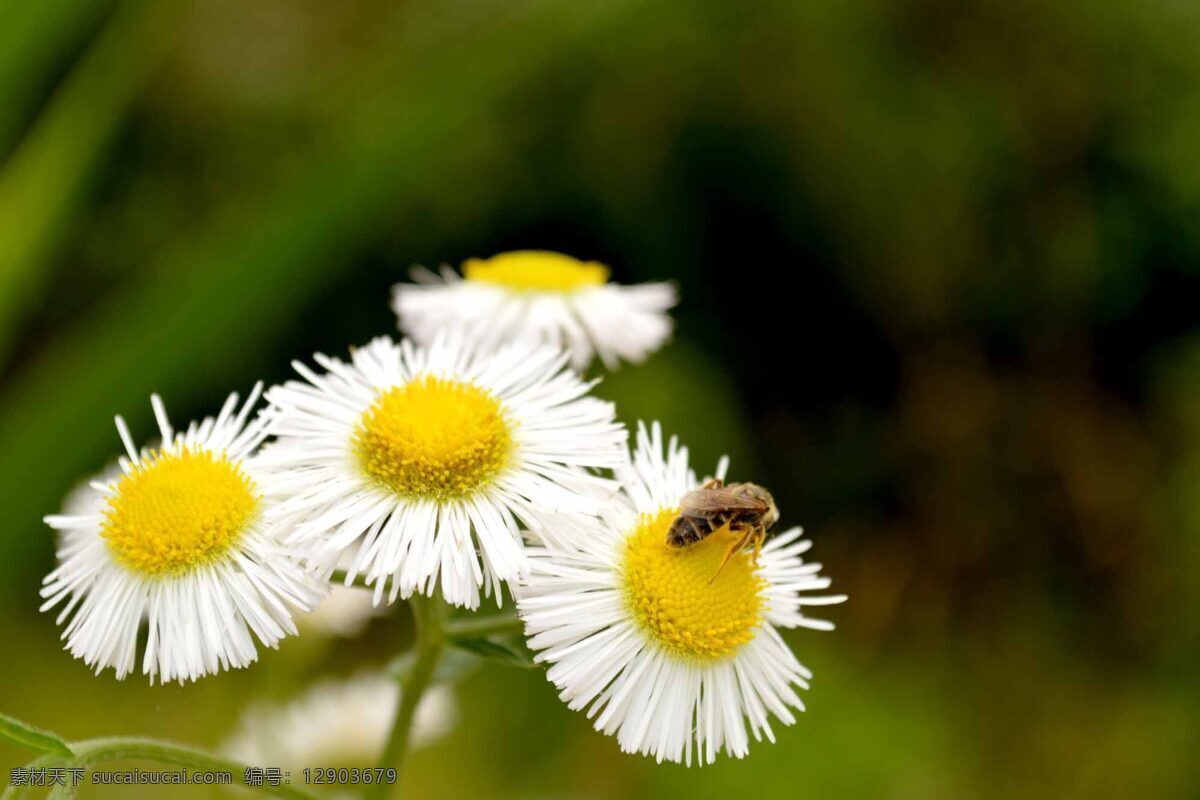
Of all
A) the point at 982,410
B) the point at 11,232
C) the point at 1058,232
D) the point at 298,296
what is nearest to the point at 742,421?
the point at 982,410

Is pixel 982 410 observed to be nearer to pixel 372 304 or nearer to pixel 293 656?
pixel 372 304

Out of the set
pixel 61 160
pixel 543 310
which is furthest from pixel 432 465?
pixel 61 160

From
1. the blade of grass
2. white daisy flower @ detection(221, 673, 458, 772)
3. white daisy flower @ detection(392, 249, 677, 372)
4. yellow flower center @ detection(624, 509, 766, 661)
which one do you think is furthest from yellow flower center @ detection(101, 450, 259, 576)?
the blade of grass

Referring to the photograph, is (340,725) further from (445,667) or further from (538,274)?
(538,274)

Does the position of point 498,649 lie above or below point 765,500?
below

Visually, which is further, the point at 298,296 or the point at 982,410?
the point at 982,410

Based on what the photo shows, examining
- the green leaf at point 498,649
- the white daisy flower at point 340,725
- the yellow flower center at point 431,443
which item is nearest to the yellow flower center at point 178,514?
the yellow flower center at point 431,443

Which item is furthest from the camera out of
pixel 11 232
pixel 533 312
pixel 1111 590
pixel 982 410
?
pixel 982 410
